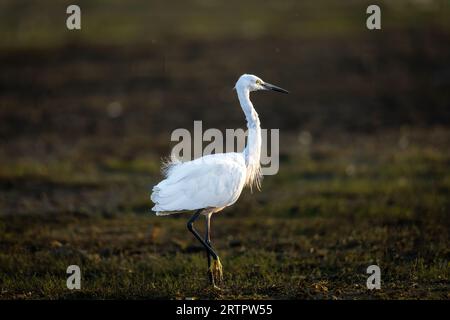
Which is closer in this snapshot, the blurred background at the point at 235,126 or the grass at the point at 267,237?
the grass at the point at 267,237

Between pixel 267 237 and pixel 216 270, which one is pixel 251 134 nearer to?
pixel 216 270

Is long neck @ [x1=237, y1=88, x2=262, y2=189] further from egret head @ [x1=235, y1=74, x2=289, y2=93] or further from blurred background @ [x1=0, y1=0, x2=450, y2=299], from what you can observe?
blurred background @ [x1=0, y1=0, x2=450, y2=299]

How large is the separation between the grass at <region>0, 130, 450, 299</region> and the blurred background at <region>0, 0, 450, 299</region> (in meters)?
0.04

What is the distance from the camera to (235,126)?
57.6 ft

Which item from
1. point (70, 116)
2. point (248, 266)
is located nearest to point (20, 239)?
point (248, 266)

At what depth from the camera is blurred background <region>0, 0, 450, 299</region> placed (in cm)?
834

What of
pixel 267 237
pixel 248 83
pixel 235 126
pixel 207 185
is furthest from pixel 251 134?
pixel 235 126

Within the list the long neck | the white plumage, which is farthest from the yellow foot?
the long neck

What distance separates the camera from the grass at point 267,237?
7.55 meters

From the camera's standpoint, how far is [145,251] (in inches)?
367

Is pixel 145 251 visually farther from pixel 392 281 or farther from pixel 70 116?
pixel 70 116

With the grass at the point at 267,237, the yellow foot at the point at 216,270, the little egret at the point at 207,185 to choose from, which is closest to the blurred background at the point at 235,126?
the grass at the point at 267,237

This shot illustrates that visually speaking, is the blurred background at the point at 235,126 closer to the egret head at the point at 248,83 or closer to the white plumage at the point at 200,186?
the white plumage at the point at 200,186

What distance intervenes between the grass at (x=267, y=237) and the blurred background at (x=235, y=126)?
0.12 feet
